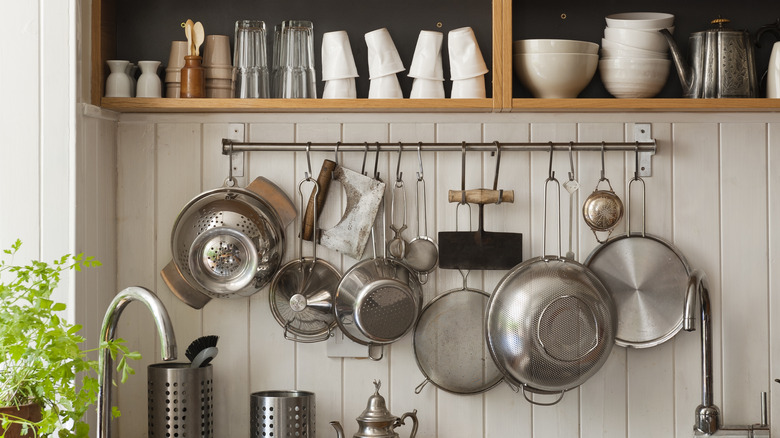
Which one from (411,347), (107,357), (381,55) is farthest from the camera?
(411,347)

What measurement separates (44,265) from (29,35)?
1.79 feet

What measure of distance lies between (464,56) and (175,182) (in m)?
0.75

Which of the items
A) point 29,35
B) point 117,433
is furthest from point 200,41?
point 117,433

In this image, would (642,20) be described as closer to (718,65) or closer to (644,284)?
(718,65)

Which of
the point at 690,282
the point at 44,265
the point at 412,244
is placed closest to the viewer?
the point at 44,265

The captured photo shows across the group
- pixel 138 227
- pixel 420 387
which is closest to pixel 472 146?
pixel 420 387

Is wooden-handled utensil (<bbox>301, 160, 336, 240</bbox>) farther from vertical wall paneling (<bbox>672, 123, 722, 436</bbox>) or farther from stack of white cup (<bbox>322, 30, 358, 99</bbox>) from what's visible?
vertical wall paneling (<bbox>672, 123, 722, 436</bbox>)

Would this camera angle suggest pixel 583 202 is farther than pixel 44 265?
Yes

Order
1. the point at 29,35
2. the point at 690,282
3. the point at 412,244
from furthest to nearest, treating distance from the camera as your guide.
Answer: the point at 412,244
the point at 690,282
the point at 29,35

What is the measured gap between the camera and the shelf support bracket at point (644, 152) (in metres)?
2.06

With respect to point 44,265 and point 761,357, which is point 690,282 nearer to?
point 761,357

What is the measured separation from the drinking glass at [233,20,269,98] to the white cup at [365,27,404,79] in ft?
0.80

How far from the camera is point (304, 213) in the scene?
6.82ft

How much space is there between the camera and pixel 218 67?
6.56 ft
